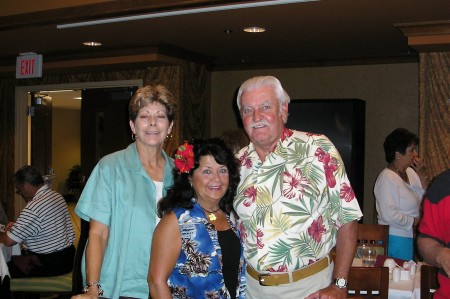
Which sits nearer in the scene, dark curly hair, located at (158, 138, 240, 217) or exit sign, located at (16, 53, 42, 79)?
dark curly hair, located at (158, 138, 240, 217)

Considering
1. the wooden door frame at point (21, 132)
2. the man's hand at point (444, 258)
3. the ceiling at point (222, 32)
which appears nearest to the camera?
the man's hand at point (444, 258)

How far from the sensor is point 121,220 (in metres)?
2.26

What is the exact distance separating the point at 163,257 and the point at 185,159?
399 millimetres

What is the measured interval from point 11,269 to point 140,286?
272 centimetres

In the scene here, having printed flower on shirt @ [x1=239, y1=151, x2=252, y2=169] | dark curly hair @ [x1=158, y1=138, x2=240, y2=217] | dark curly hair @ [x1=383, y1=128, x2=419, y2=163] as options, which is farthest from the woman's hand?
dark curly hair @ [x1=383, y1=128, x2=419, y2=163]

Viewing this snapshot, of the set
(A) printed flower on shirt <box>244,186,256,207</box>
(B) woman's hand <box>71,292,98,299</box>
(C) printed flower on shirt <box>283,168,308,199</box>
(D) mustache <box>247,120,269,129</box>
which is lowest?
(B) woman's hand <box>71,292,98,299</box>

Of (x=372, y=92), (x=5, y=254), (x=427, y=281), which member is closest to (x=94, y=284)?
(x=427, y=281)

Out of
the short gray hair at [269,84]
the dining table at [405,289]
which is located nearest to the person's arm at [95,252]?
the short gray hair at [269,84]

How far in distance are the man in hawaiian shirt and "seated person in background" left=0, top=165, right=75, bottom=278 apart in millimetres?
2577

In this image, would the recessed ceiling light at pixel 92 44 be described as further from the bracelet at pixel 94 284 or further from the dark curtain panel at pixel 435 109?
the bracelet at pixel 94 284

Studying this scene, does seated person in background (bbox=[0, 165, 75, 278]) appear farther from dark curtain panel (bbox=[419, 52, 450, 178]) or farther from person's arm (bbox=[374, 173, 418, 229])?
dark curtain panel (bbox=[419, 52, 450, 178])

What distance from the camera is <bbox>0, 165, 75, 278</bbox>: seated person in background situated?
431cm

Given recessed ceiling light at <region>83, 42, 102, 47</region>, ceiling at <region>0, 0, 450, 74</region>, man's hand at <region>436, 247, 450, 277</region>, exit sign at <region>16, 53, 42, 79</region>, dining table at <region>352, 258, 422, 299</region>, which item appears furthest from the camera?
exit sign at <region>16, 53, 42, 79</region>

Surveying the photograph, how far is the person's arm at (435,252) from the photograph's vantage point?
1.97 metres
